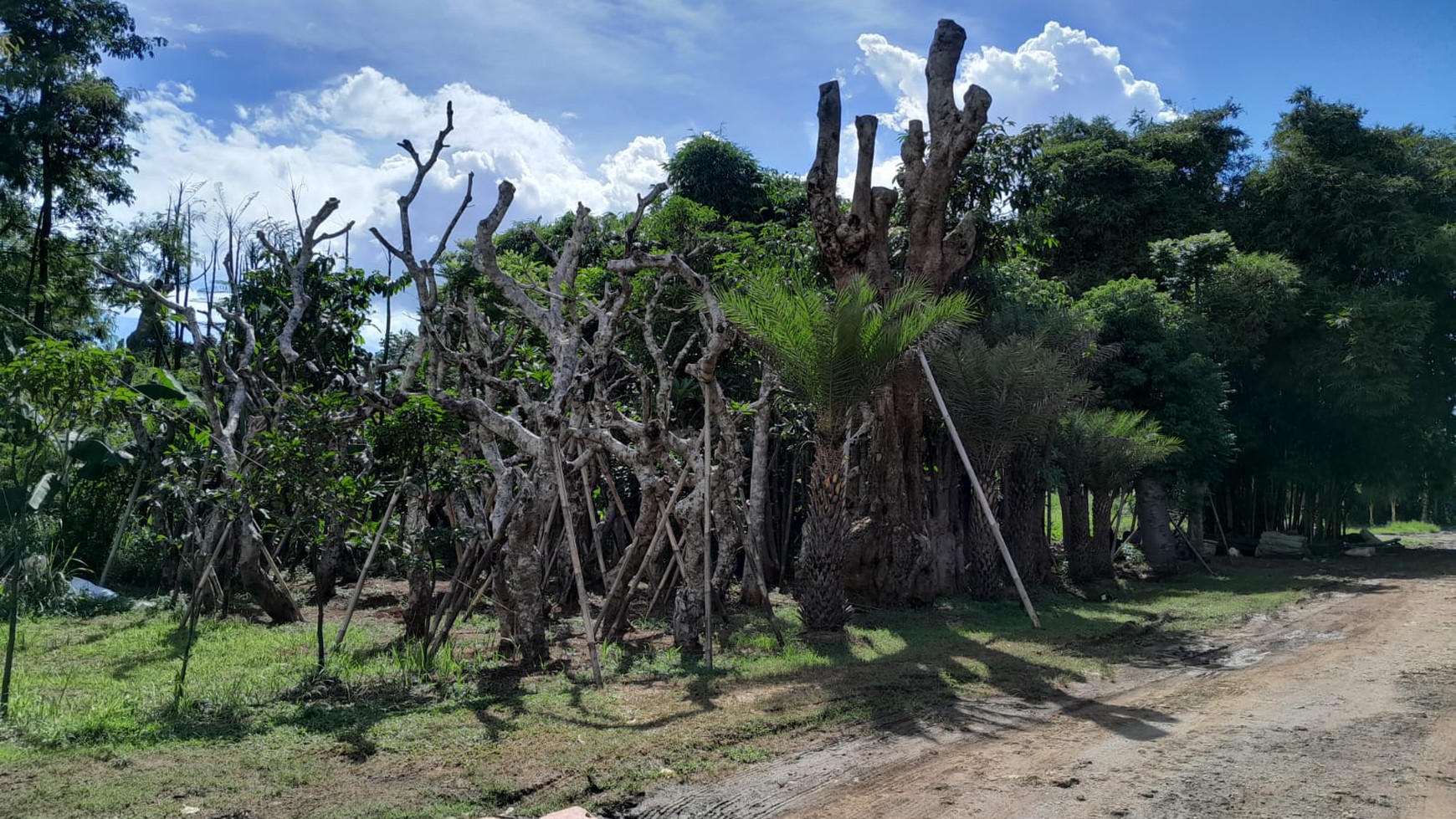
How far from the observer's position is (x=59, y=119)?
54.1 ft

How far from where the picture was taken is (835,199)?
13.4 metres

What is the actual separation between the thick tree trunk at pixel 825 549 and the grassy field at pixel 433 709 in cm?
47

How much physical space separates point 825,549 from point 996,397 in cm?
404

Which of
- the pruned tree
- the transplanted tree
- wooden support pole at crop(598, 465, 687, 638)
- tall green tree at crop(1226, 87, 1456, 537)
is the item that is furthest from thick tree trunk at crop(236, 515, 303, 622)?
tall green tree at crop(1226, 87, 1456, 537)

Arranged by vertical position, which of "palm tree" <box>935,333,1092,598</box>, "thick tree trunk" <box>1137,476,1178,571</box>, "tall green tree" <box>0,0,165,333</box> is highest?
"tall green tree" <box>0,0,165,333</box>

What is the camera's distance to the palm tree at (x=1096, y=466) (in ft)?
54.8

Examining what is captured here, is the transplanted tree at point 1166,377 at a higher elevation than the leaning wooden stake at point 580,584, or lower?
higher

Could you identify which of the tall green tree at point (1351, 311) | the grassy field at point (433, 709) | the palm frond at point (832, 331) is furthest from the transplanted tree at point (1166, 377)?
the palm frond at point (832, 331)

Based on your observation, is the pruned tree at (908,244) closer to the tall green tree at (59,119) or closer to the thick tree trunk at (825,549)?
the thick tree trunk at (825,549)

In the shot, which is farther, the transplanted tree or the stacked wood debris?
the stacked wood debris

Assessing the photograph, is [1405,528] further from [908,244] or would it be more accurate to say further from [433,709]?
[433,709]

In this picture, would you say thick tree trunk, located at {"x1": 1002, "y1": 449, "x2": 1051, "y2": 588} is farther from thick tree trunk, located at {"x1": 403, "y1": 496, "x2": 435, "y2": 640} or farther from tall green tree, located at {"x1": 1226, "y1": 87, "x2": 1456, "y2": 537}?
tall green tree, located at {"x1": 1226, "y1": 87, "x2": 1456, "y2": 537}

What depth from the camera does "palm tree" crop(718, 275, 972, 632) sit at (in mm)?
10539

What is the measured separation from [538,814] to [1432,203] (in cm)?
2711
